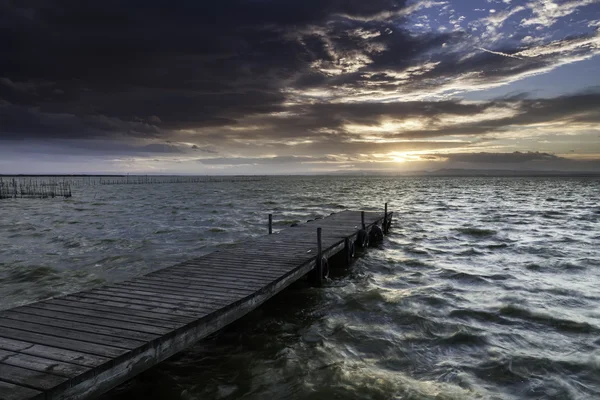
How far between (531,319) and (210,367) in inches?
321

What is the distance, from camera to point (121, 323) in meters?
5.89

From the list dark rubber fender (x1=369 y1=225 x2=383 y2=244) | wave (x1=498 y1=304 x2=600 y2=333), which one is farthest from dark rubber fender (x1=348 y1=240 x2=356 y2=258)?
wave (x1=498 y1=304 x2=600 y2=333)

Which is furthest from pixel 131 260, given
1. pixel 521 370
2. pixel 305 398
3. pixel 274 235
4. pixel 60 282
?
pixel 521 370

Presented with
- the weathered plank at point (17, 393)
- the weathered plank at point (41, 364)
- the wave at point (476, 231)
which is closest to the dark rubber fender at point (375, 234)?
the wave at point (476, 231)

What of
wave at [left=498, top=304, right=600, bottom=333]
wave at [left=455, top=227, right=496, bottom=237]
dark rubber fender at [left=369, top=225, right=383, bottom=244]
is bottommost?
wave at [left=455, top=227, right=496, bottom=237]

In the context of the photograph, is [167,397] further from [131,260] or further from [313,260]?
[131,260]

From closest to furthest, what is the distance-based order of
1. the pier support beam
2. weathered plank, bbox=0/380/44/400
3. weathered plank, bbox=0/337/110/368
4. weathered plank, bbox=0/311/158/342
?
weathered plank, bbox=0/380/44/400 → weathered plank, bbox=0/337/110/368 → weathered plank, bbox=0/311/158/342 → the pier support beam

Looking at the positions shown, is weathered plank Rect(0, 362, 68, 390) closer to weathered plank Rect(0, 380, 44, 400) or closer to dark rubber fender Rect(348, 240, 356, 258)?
weathered plank Rect(0, 380, 44, 400)

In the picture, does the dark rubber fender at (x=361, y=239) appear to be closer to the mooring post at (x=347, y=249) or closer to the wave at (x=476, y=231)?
the mooring post at (x=347, y=249)

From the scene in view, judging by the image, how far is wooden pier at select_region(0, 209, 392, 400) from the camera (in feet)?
14.3

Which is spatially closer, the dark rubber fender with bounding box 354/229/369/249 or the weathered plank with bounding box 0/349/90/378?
the weathered plank with bounding box 0/349/90/378

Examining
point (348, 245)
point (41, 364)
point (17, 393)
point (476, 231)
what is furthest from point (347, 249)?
point (476, 231)

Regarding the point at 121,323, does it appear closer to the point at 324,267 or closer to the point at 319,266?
the point at 319,266

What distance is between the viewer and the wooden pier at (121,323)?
4.35 meters
